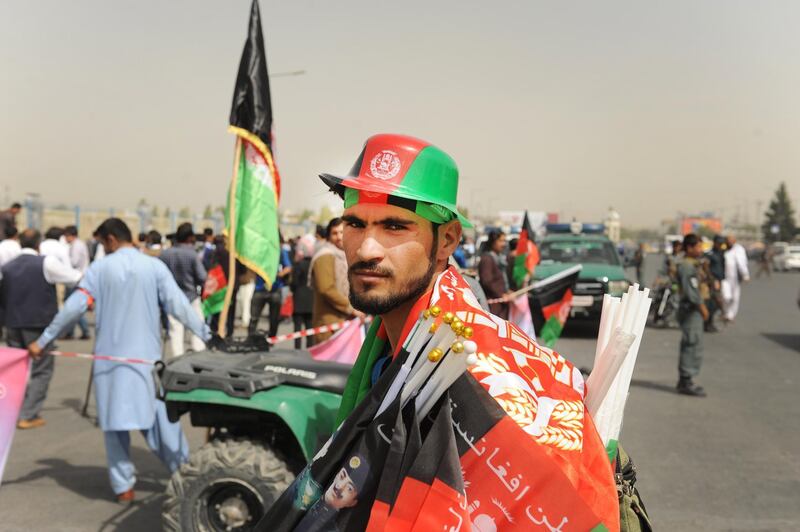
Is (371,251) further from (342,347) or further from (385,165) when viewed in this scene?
(342,347)

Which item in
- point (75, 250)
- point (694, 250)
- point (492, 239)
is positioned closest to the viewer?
point (694, 250)

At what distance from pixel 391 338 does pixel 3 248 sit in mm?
9352

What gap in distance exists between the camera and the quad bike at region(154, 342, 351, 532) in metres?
3.79

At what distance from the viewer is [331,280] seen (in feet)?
23.3

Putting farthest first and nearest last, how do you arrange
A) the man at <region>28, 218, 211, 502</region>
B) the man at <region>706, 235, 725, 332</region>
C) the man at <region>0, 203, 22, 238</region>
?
1. the man at <region>706, 235, 725, 332</region>
2. the man at <region>0, 203, 22, 238</region>
3. the man at <region>28, 218, 211, 502</region>

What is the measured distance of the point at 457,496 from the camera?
130 centimetres

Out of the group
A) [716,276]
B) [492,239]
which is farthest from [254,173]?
[716,276]

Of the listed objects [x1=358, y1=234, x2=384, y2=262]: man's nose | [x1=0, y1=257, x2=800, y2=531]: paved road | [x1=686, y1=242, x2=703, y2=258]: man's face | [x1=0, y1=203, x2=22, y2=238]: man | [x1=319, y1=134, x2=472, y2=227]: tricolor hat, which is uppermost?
[x1=319, y1=134, x2=472, y2=227]: tricolor hat

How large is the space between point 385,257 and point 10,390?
3.62 metres

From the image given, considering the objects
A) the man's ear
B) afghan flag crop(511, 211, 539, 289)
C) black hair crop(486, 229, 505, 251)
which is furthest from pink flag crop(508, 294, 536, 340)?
the man's ear

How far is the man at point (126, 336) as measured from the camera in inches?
199

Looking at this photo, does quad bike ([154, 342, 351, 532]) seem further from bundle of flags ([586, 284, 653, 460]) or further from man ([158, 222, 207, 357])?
man ([158, 222, 207, 357])

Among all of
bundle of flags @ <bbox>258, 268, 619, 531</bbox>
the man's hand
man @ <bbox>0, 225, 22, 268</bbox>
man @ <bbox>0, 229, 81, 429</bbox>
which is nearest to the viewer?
bundle of flags @ <bbox>258, 268, 619, 531</bbox>

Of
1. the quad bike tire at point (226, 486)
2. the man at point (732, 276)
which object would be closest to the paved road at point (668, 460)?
the quad bike tire at point (226, 486)
